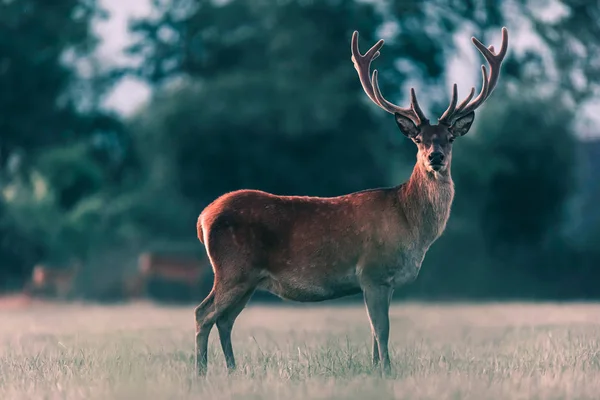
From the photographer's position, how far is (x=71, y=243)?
30.3 meters

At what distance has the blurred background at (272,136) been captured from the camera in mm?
27641

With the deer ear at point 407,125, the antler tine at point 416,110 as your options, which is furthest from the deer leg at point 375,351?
the antler tine at point 416,110

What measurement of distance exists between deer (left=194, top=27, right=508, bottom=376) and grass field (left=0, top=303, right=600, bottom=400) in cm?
57

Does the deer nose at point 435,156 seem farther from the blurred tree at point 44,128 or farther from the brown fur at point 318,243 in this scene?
the blurred tree at point 44,128

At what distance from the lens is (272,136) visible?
27.7 m

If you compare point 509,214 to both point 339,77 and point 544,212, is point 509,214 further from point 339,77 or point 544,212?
point 339,77

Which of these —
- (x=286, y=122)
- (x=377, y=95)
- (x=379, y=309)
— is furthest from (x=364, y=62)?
(x=286, y=122)

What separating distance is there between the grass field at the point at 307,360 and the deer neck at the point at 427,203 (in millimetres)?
1159

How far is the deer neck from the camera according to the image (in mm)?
9836

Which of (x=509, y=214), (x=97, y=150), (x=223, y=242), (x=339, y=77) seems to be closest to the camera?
(x=223, y=242)

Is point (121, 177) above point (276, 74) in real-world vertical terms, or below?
below

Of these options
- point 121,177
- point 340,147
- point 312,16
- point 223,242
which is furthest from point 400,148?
point 223,242

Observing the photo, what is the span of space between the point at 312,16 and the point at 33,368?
19419mm

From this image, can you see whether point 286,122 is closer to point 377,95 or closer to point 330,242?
point 377,95
